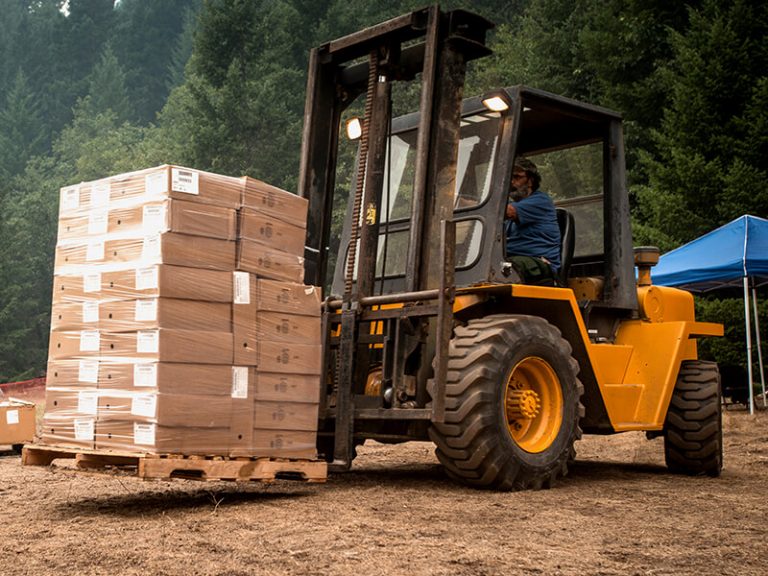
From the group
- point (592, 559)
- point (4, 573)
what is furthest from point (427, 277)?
point (4, 573)

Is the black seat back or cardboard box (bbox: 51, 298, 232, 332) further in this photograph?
the black seat back

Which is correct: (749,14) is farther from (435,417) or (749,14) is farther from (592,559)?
(592,559)

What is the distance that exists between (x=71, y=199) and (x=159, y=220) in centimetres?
84

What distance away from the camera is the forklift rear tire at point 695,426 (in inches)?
329

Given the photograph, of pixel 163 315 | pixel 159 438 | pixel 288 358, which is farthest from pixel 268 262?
pixel 159 438

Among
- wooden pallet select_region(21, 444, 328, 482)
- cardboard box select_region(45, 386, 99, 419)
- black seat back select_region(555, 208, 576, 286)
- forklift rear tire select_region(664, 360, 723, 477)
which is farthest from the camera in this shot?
forklift rear tire select_region(664, 360, 723, 477)

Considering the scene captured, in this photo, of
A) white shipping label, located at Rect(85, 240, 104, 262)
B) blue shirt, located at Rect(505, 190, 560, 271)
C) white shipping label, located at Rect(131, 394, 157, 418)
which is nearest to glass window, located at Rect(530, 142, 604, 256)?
blue shirt, located at Rect(505, 190, 560, 271)

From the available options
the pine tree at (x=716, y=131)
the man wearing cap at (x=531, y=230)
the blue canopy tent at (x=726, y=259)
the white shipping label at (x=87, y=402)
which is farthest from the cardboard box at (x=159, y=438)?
the pine tree at (x=716, y=131)

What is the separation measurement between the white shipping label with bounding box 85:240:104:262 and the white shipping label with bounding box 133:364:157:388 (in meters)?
0.76

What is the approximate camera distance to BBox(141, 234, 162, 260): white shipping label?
568cm

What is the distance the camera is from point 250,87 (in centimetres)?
4491

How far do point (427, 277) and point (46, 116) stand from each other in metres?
81.8

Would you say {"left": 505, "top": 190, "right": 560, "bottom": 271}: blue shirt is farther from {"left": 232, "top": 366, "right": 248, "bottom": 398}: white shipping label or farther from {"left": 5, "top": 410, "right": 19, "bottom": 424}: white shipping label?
{"left": 5, "top": 410, "right": 19, "bottom": 424}: white shipping label

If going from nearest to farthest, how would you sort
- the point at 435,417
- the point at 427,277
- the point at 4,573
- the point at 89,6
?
the point at 4,573, the point at 435,417, the point at 427,277, the point at 89,6
